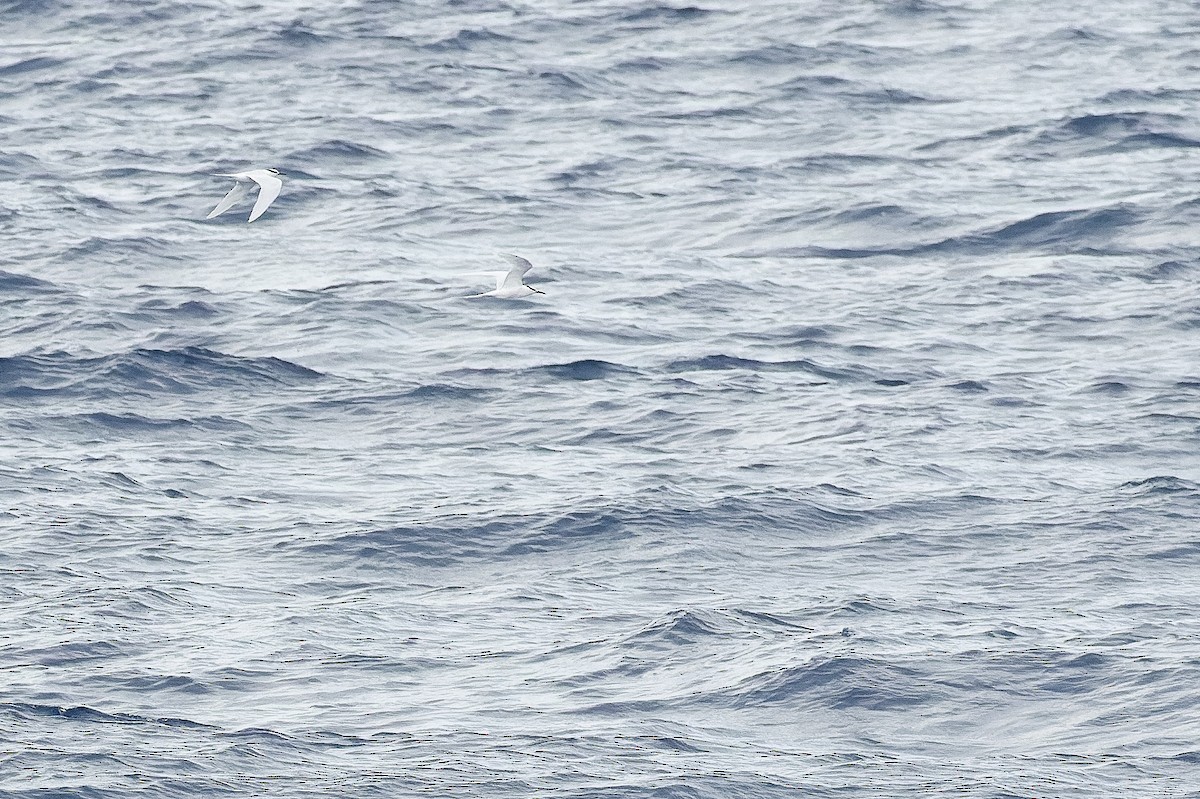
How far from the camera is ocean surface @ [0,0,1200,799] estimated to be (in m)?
18.6

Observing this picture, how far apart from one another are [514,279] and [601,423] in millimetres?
1863

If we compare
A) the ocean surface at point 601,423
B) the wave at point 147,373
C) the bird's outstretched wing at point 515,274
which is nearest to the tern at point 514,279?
the bird's outstretched wing at point 515,274

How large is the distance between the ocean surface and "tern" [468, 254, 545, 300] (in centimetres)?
99

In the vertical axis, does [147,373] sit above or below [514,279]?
below

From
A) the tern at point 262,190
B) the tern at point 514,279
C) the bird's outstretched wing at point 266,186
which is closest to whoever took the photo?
the tern at point 514,279

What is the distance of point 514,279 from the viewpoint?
84.4 feet

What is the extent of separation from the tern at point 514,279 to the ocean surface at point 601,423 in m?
0.99

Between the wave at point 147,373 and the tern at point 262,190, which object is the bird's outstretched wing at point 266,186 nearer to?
the tern at point 262,190

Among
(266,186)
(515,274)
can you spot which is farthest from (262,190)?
(515,274)

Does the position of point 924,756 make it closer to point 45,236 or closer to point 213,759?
point 213,759

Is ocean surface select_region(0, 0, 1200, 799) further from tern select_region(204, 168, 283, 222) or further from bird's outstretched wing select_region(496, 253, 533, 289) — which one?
tern select_region(204, 168, 283, 222)

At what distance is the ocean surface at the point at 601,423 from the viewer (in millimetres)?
18641

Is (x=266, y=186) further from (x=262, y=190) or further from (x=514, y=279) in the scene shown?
(x=514, y=279)

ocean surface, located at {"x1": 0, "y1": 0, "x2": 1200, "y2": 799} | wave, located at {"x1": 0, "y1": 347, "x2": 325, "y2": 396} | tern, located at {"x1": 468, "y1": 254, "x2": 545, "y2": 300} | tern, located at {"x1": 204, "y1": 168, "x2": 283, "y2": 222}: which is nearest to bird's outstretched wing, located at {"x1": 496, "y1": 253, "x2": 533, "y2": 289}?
tern, located at {"x1": 468, "y1": 254, "x2": 545, "y2": 300}
